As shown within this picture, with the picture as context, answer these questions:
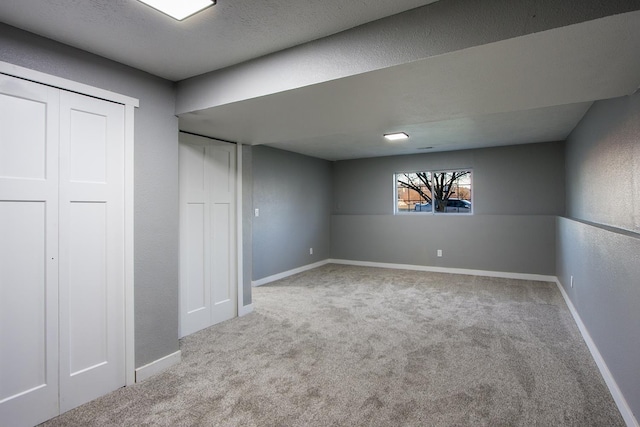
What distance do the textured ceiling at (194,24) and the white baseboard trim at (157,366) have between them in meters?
2.18

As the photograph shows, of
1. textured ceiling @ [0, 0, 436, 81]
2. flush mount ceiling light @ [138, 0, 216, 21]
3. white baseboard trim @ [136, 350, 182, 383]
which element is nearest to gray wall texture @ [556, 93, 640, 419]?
textured ceiling @ [0, 0, 436, 81]

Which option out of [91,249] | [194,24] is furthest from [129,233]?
[194,24]

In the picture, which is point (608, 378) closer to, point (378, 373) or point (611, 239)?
point (611, 239)

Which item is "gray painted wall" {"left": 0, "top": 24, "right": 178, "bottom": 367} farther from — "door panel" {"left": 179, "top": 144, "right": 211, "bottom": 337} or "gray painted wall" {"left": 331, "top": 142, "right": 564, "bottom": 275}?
"gray painted wall" {"left": 331, "top": 142, "right": 564, "bottom": 275}

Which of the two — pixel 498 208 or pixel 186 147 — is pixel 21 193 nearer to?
pixel 186 147

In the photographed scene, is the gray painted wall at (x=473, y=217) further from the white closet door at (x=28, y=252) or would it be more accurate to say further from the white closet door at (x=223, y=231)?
the white closet door at (x=28, y=252)

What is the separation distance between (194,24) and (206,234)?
2.13m

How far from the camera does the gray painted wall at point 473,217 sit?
5430 millimetres

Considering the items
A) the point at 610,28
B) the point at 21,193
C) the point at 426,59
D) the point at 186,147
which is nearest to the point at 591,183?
the point at 610,28

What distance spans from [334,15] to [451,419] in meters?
2.32

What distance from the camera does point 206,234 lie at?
3451 millimetres

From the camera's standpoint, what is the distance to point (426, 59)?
1.66 metres

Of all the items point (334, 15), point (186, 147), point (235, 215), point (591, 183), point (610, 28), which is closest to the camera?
point (610, 28)

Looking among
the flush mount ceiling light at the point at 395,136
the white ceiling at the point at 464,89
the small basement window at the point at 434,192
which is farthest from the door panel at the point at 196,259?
the small basement window at the point at 434,192
